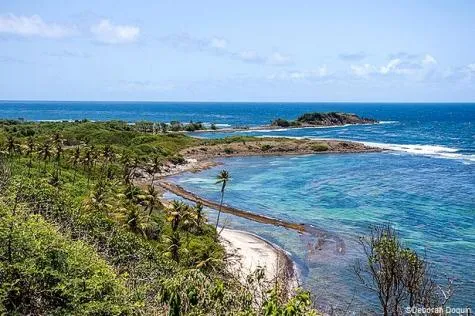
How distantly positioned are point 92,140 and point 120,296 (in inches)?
4310

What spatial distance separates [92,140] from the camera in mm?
128875

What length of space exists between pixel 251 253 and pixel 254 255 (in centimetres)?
73

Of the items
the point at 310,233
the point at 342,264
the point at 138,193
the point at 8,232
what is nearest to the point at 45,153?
the point at 138,193

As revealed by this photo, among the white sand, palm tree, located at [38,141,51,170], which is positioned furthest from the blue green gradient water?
palm tree, located at [38,141,51,170]

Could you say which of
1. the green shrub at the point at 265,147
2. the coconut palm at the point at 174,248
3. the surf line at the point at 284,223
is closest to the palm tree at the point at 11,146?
the surf line at the point at 284,223

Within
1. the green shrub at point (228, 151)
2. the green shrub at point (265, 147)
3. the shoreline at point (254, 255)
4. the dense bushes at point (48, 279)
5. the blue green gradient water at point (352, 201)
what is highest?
the dense bushes at point (48, 279)

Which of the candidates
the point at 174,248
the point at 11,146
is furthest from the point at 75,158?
the point at 174,248

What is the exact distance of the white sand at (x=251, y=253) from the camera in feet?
156

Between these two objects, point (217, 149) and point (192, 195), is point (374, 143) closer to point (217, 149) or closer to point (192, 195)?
point (217, 149)

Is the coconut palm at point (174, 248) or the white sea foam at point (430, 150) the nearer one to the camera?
the coconut palm at point (174, 248)

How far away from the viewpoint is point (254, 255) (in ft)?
169

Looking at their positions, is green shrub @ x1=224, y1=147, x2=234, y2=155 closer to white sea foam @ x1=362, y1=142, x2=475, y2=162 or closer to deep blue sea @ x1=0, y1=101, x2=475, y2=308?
deep blue sea @ x1=0, y1=101, x2=475, y2=308

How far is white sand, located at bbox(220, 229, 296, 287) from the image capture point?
47422mm

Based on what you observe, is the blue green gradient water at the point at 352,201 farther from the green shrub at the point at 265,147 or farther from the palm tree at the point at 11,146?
the palm tree at the point at 11,146
